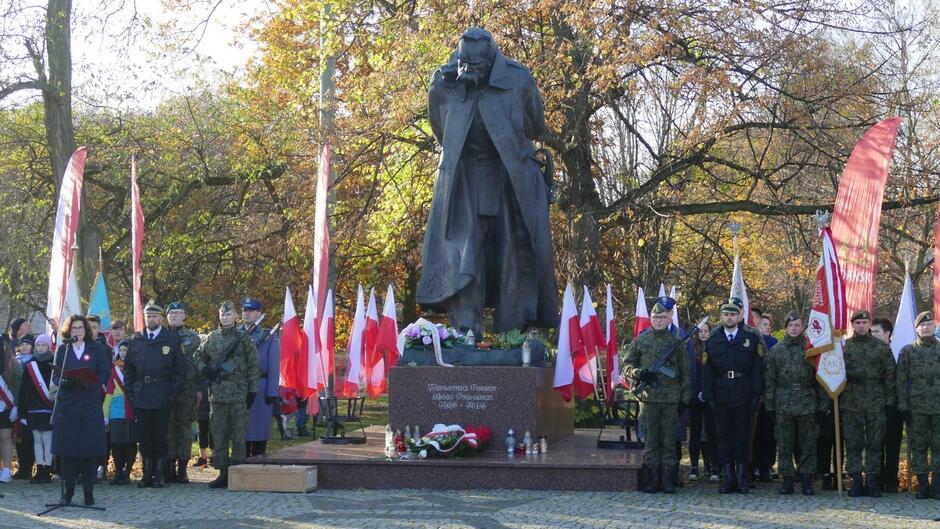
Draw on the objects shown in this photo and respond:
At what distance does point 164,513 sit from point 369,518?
5.59 feet

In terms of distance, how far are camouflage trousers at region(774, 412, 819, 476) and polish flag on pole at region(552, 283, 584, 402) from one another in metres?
1.98

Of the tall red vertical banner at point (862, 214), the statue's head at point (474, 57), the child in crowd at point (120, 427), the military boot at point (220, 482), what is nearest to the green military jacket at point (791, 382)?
the tall red vertical banner at point (862, 214)

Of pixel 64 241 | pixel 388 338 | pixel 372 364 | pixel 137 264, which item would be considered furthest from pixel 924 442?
pixel 64 241

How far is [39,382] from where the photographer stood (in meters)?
11.6

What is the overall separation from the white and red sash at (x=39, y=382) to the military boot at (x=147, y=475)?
1373mm

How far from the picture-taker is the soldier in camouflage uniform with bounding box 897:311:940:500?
377 inches

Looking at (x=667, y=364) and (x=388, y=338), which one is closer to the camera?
(x=667, y=364)

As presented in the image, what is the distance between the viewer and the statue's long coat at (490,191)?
35.4 feet

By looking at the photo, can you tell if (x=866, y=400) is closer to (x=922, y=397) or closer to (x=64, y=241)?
(x=922, y=397)

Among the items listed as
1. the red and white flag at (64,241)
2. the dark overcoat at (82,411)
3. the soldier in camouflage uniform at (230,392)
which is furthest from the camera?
the red and white flag at (64,241)

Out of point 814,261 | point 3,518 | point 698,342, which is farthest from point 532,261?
point 814,261

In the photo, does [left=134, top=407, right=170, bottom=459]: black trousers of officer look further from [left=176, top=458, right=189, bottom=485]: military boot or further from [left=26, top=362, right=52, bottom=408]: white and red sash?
[left=26, top=362, right=52, bottom=408]: white and red sash

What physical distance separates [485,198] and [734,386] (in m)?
2.84

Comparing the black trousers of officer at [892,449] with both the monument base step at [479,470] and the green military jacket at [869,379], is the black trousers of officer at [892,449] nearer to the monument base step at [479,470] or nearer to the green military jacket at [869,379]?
the green military jacket at [869,379]
